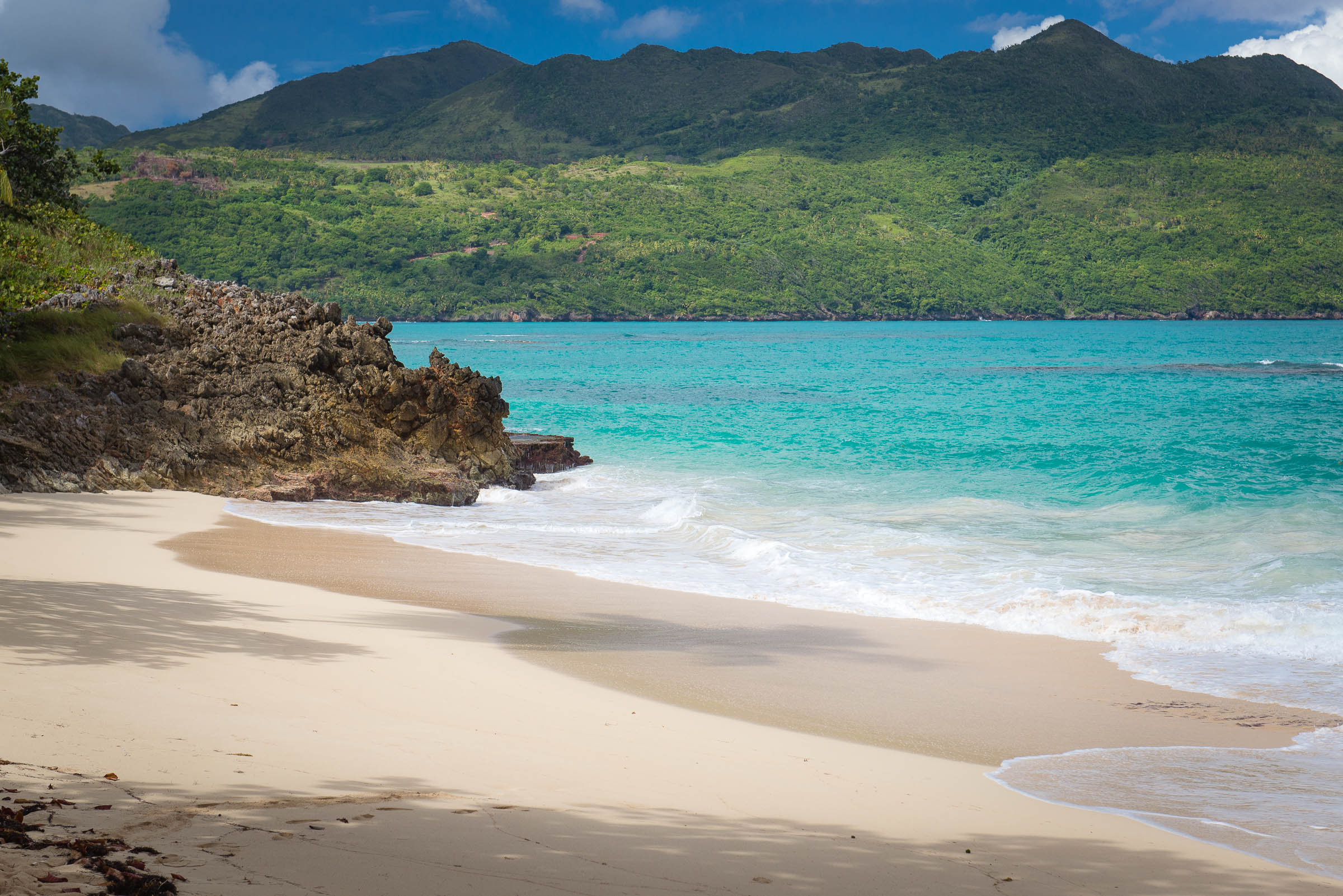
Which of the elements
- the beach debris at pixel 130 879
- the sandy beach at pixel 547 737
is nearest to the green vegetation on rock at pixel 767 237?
the sandy beach at pixel 547 737

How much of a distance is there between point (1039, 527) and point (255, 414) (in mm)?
10443

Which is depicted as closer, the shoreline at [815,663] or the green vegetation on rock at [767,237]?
the shoreline at [815,663]

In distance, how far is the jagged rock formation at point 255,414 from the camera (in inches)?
489

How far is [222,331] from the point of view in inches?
575

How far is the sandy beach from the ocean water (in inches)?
19.0

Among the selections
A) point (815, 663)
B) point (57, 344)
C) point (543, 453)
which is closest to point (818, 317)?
point (543, 453)

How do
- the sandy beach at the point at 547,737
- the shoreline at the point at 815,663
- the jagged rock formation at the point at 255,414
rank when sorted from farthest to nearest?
the jagged rock formation at the point at 255,414
the shoreline at the point at 815,663
the sandy beach at the point at 547,737

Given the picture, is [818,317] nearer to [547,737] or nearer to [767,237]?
→ [767,237]

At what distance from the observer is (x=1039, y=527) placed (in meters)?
13.3

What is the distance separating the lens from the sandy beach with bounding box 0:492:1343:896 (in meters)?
3.26

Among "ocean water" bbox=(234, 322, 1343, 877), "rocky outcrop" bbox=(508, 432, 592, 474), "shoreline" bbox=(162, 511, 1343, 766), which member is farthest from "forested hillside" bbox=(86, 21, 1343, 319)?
"shoreline" bbox=(162, 511, 1343, 766)

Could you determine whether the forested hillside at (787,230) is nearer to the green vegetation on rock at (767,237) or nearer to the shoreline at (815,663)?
the green vegetation on rock at (767,237)

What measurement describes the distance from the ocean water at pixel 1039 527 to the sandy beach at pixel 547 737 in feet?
1.59

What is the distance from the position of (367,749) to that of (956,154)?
20432 centimetres
